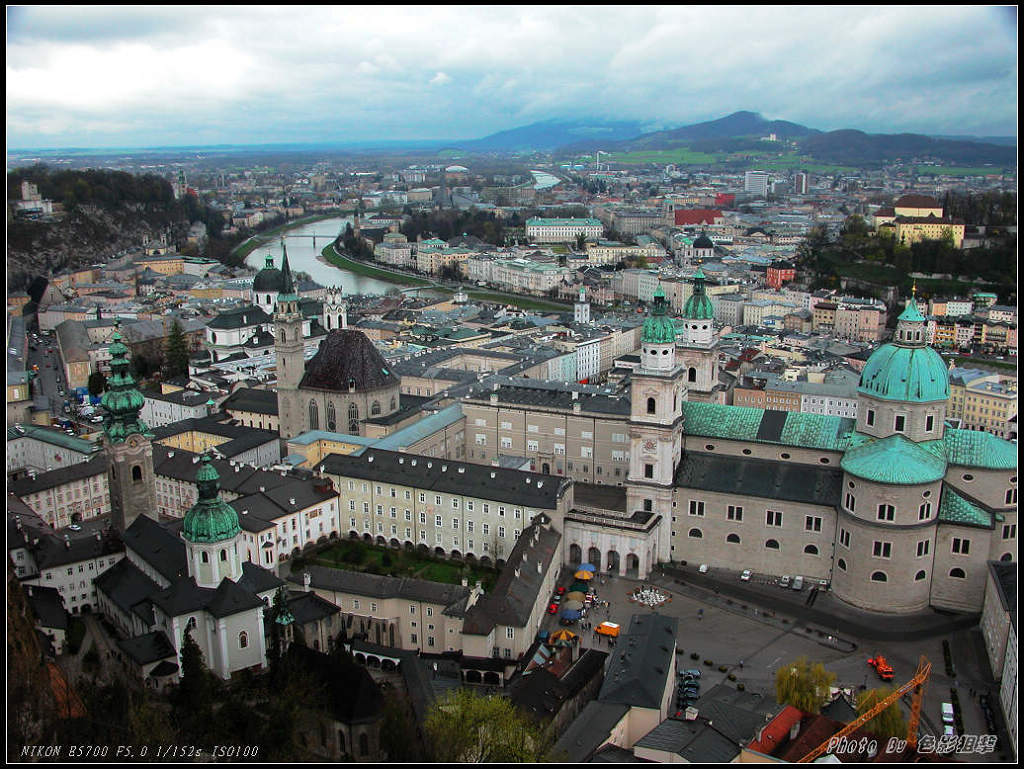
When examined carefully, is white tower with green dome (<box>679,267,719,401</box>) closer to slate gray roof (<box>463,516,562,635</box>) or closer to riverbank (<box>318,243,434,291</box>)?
slate gray roof (<box>463,516,562,635</box>)

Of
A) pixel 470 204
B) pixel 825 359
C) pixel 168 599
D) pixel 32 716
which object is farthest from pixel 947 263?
pixel 470 204

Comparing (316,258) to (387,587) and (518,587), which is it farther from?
(518,587)

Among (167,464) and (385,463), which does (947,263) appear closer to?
(385,463)

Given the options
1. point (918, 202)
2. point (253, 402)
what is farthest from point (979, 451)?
point (918, 202)

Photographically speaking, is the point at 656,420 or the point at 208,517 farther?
the point at 656,420

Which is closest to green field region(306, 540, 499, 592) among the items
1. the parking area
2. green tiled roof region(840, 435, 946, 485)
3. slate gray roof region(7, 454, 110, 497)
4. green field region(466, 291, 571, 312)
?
the parking area
